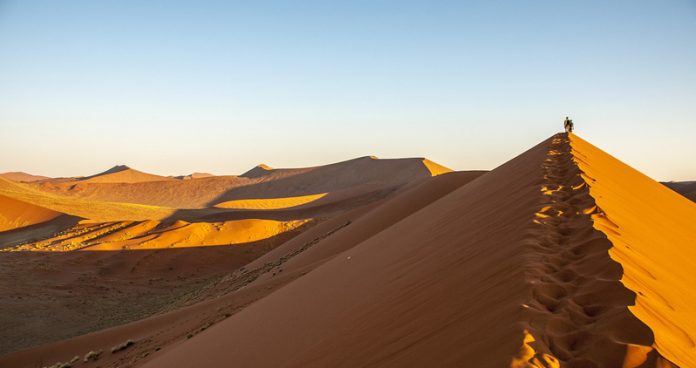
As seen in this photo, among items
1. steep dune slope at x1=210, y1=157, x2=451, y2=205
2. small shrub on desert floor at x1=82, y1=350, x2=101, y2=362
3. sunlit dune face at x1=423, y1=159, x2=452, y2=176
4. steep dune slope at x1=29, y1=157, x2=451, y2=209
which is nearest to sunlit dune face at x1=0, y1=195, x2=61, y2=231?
small shrub on desert floor at x1=82, y1=350, x2=101, y2=362

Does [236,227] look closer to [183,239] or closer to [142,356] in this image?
[183,239]

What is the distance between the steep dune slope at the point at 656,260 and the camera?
111 inches

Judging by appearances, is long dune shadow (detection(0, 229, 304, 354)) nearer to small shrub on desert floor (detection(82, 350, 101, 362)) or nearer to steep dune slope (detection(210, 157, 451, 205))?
small shrub on desert floor (detection(82, 350, 101, 362))

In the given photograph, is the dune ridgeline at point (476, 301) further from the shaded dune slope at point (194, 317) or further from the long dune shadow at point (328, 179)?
the long dune shadow at point (328, 179)

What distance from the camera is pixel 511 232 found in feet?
16.4

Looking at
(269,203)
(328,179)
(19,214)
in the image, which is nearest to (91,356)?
(19,214)

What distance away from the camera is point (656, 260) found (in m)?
4.64

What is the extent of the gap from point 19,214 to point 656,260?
151 feet

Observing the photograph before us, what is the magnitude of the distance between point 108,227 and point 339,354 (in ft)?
112

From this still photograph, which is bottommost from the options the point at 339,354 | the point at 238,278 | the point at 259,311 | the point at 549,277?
the point at 238,278

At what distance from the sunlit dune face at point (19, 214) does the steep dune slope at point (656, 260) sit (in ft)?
139

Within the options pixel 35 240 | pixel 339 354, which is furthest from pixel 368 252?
pixel 35 240

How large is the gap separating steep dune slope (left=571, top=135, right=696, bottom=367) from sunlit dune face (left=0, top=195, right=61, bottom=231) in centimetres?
4233

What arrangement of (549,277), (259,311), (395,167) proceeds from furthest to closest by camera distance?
(395,167), (259,311), (549,277)
